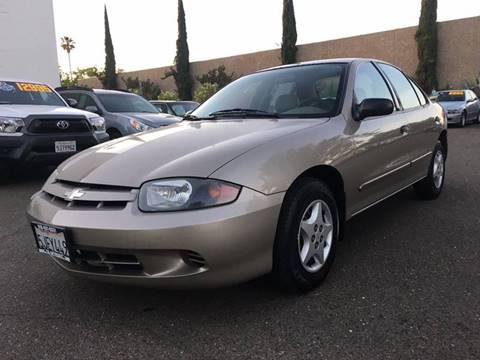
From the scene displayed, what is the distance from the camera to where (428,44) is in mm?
24594

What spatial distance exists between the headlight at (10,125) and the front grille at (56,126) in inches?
5.3

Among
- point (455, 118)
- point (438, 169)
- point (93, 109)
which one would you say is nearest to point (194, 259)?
point (438, 169)

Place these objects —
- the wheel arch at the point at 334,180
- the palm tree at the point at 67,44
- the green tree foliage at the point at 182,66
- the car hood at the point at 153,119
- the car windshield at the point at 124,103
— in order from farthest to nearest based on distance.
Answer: the palm tree at the point at 67,44 → the green tree foliage at the point at 182,66 → the car windshield at the point at 124,103 → the car hood at the point at 153,119 → the wheel arch at the point at 334,180

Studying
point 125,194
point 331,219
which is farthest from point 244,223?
point 331,219

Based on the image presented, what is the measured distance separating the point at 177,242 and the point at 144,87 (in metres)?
36.2

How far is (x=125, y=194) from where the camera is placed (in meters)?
2.34

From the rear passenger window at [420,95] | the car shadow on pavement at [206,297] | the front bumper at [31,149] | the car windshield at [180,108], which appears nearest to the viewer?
the car shadow on pavement at [206,297]

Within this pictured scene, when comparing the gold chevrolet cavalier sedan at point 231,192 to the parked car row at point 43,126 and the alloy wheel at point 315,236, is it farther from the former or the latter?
the parked car row at point 43,126

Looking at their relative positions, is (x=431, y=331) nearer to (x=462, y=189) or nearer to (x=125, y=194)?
(x=125, y=194)

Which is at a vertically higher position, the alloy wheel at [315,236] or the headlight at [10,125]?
the headlight at [10,125]

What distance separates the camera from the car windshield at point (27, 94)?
6969 mm

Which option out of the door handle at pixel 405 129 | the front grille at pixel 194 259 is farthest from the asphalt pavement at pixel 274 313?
the door handle at pixel 405 129

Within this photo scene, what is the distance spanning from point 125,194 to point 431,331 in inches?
66.1

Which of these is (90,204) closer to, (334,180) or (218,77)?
(334,180)
